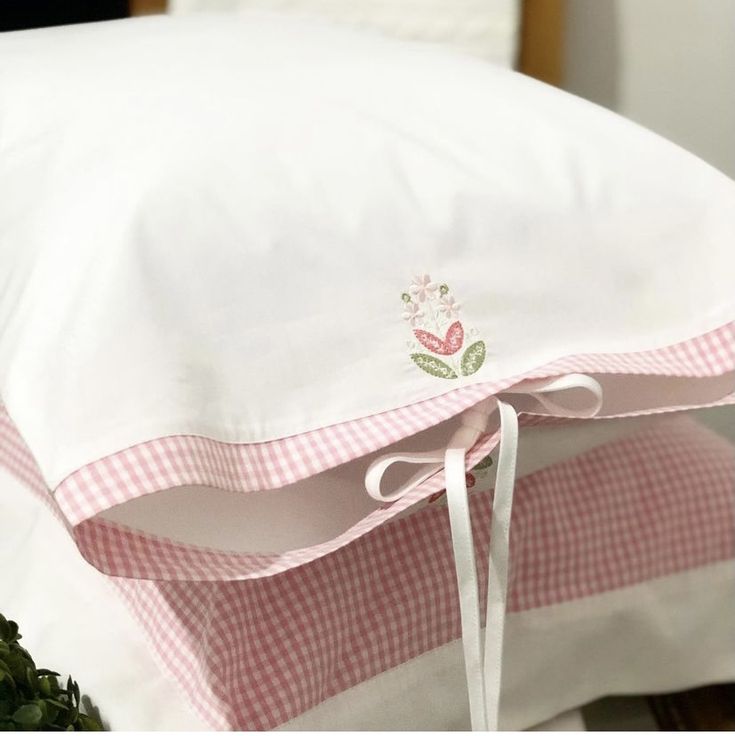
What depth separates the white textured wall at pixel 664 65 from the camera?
97cm

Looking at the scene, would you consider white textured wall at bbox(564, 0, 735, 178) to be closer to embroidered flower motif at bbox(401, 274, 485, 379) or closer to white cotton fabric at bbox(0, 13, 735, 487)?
white cotton fabric at bbox(0, 13, 735, 487)

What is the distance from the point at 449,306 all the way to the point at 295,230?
108 mm

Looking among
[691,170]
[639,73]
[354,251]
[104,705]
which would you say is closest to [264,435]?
[354,251]

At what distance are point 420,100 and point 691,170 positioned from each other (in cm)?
20

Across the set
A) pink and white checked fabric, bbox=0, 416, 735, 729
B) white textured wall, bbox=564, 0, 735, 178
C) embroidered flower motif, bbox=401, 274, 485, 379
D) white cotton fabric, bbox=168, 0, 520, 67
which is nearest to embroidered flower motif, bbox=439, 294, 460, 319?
embroidered flower motif, bbox=401, 274, 485, 379

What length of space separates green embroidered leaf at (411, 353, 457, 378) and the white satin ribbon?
3 cm

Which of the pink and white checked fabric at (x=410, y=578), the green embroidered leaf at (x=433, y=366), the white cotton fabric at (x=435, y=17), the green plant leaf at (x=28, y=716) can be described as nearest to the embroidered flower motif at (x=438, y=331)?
the green embroidered leaf at (x=433, y=366)

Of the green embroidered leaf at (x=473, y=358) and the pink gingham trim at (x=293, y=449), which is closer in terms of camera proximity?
the pink gingham trim at (x=293, y=449)

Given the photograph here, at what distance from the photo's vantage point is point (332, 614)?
2.03 ft

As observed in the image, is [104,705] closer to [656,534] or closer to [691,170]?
[656,534]

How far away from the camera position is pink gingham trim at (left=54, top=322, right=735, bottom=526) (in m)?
0.46

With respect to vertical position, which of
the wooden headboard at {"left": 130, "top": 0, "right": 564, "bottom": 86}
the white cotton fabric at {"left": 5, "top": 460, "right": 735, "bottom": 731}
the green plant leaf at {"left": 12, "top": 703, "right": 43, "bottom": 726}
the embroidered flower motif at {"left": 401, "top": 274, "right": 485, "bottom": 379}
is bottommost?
the white cotton fabric at {"left": 5, "top": 460, "right": 735, "bottom": 731}

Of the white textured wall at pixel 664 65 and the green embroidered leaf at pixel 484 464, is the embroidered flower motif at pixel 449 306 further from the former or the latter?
the white textured wall at pixel 664 65

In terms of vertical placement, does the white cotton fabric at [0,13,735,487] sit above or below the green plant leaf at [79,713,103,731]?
above
